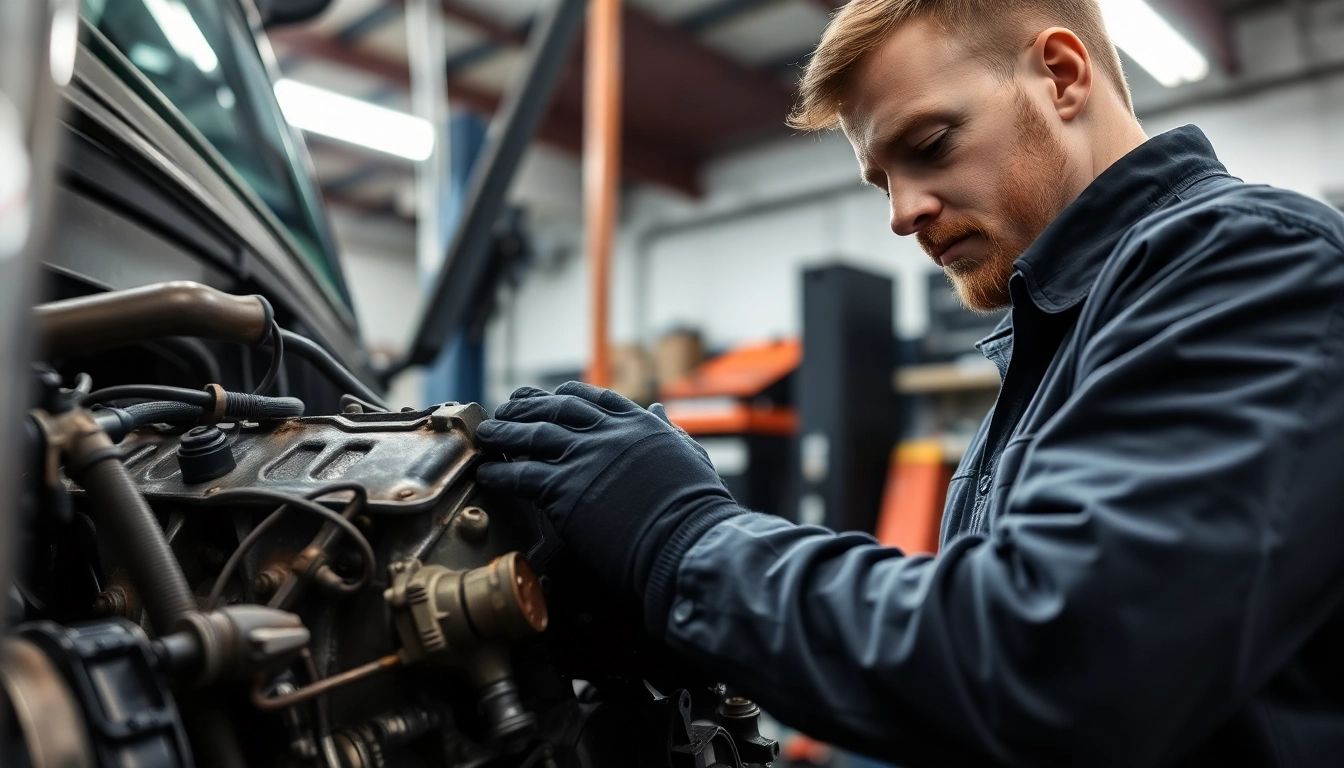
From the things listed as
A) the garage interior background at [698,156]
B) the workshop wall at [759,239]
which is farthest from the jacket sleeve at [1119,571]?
the workshop wall at [759,239]

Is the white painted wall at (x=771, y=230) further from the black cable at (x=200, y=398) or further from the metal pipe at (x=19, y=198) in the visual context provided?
the metal pipe at (x=19, y=198)

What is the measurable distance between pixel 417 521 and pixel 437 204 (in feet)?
11.4

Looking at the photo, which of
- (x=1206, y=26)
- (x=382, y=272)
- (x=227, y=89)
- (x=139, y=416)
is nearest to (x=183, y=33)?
(x=227, y=89)

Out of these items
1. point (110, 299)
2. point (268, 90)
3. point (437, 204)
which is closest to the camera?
point (110, 299)

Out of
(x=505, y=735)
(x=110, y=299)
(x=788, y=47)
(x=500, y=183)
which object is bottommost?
(x=505, y=735)

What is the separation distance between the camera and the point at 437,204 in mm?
3969

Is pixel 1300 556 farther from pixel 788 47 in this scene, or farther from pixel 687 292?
pixel 687 292

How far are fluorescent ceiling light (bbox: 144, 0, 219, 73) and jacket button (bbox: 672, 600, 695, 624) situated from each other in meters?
1.14

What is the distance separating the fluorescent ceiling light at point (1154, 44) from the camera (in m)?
4.22

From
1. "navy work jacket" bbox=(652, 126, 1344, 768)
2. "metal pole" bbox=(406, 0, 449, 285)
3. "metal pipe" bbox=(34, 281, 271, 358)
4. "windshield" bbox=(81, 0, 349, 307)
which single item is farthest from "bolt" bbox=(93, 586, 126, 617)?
"metal pole" bbox=(406, 0, 449, 285)

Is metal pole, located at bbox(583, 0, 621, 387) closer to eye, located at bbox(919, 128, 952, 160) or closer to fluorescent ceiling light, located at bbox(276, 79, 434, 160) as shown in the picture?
fluorescent ceiling light, located at bbox(276, 79, 434, 160)

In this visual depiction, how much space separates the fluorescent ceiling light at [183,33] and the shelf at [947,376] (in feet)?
11.5

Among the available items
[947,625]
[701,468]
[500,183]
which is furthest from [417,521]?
[500,183]

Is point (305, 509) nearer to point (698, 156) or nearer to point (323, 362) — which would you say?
point (323, 362)
